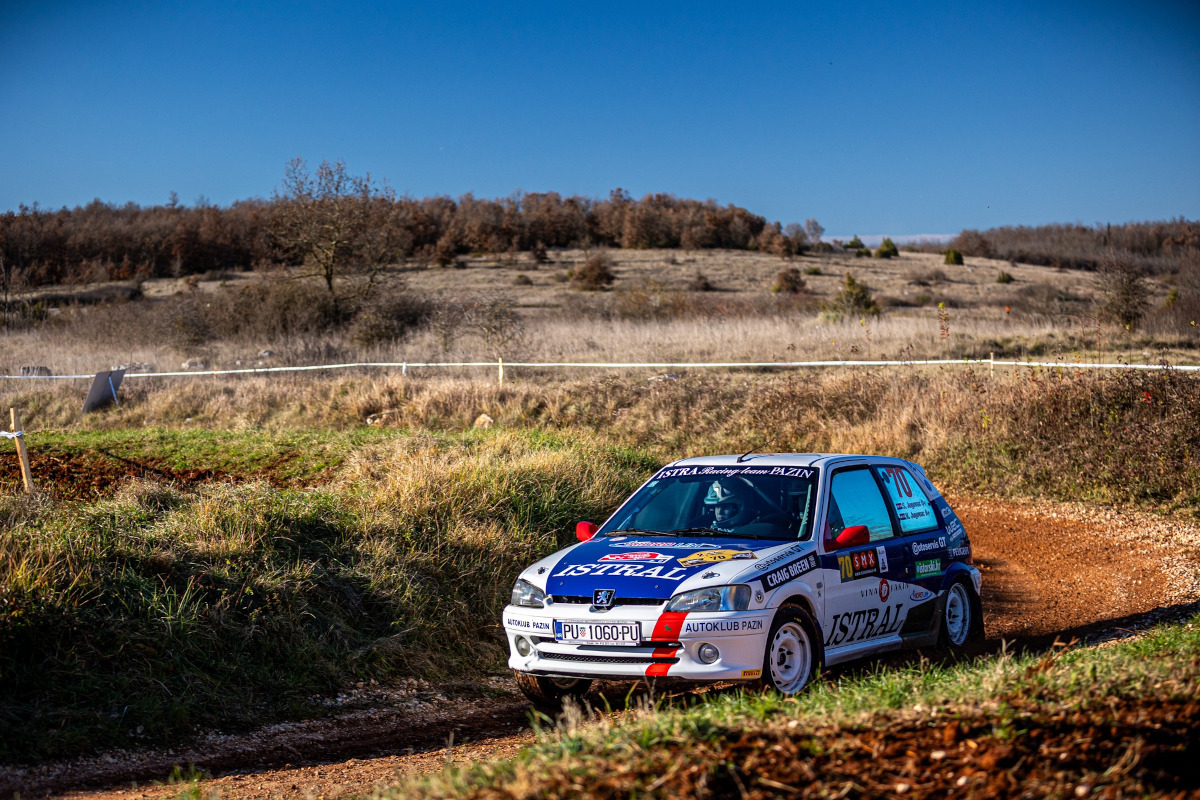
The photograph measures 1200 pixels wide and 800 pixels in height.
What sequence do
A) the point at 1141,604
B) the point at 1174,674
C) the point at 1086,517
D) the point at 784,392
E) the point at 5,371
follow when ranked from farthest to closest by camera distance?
the point at 5,371
the point at 784,392
the point at 1086,517
the point at 1141,604
the point at 1174,674

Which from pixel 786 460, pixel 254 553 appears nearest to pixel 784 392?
pixel 786 460

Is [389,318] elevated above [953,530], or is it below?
above

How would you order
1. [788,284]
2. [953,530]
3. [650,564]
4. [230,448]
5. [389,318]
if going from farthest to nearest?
1. [788,284]
2. [389,318]
3. [230,448]
4. [953,530]
5. [650,564]

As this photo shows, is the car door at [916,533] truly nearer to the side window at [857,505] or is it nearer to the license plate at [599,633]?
the side window at [857,505]

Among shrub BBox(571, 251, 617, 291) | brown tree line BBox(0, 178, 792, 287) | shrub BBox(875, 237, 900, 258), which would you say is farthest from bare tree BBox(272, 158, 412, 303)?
shrub BBox(875, 237, 900, 258)

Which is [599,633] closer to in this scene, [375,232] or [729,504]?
[729,504]

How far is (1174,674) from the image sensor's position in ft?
14.8

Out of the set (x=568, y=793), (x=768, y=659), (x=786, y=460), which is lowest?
(x=768, y=659)

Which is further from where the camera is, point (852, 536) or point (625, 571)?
point (852, 536)

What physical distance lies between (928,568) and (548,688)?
122 inches

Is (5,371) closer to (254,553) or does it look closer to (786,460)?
(254,553)

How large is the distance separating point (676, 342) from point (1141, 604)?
16806 mm

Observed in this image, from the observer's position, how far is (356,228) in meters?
33.4

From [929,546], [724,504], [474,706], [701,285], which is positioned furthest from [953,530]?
[701,285]
